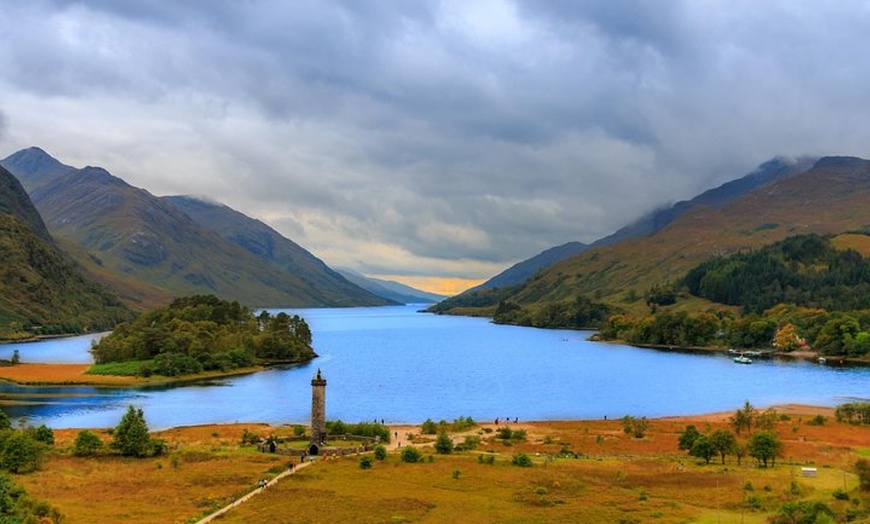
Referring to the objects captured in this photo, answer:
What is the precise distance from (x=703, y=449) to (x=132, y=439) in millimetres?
72173

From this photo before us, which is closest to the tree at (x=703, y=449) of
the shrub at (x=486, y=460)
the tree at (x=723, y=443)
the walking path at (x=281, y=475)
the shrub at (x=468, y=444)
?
the tree at (x=723, y=443)

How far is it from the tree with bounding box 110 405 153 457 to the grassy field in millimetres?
2219

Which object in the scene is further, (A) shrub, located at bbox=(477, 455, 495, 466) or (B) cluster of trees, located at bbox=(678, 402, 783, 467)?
(B) cluster of trees, located at bbox=(678, 402, 783, 467)

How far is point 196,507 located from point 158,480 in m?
15.5

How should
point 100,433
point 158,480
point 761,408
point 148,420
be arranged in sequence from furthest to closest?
point 761,408 → point 148,420 → point 100,433 → point 158,480

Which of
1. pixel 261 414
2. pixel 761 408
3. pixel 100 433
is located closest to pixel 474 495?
pixel 100 433

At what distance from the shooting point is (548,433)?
401ft

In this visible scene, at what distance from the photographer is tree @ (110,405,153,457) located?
97.1 meters

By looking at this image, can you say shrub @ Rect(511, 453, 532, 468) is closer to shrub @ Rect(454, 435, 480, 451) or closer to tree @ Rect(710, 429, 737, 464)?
shrub @ Rect(454, 435, 480, 451)

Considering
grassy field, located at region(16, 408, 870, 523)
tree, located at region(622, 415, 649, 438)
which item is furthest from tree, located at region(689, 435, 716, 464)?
tree, located at region(622, 415, 649, 438)

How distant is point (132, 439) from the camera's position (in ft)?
318

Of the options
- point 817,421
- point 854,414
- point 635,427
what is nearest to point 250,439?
point 635,427

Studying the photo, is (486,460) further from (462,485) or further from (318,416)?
(318,416)

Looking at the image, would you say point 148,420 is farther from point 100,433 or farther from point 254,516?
point 254,516
